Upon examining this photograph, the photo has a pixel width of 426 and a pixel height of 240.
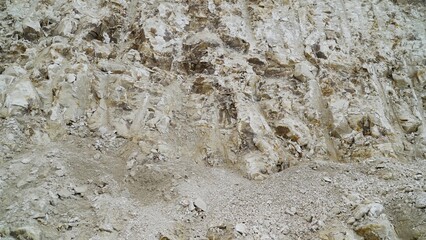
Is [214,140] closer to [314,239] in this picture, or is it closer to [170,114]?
[170,114]

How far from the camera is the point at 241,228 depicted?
24.6ft

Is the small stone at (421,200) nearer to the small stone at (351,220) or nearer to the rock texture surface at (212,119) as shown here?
the rock texture surface at (212,119)

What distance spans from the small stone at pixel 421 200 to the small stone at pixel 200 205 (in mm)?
4836

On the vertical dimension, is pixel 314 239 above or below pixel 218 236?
above

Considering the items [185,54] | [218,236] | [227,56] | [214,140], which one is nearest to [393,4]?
[227,56]

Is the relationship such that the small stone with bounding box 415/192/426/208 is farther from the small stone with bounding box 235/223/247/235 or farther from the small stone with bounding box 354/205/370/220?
the small stone with bounding box 235/223/247/235

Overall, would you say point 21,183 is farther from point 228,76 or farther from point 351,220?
point 351,220

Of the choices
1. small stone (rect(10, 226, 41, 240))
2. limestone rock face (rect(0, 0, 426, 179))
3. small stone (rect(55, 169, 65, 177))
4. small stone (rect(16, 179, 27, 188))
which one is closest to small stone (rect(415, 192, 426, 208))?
limestone rock face (rect(0, 0, 426, 179))

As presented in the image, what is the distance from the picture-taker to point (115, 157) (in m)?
10.0

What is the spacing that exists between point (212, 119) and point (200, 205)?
3665mm

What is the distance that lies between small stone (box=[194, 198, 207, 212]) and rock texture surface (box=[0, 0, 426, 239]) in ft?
0.10

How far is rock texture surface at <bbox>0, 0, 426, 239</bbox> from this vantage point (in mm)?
7750

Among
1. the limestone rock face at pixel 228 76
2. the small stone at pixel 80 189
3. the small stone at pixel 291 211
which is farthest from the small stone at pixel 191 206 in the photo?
the small stone at pixel 80 189

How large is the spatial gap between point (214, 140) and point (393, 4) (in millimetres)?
11883
